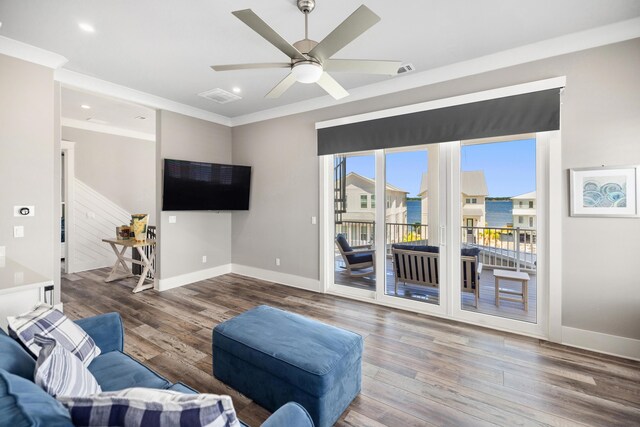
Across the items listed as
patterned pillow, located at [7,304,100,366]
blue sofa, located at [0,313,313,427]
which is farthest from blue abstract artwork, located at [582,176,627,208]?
patterned pillow, located at [7,304,100,366]

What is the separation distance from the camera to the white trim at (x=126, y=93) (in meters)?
3.47

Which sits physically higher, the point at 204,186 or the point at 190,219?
the point at 204,186

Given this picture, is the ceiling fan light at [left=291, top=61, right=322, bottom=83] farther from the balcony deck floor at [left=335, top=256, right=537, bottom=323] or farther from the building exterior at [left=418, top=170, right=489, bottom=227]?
the balcony deck floor at [left=335, top=256, right=537, bottom=323]

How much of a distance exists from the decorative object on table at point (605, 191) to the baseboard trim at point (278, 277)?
3.26 metres

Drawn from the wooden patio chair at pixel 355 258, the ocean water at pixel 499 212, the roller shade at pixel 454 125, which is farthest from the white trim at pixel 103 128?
the ocean water at pixel 499 212

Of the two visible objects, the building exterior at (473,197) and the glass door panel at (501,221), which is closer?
the glass door panel at (501,221)

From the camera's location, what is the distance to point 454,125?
3.29m

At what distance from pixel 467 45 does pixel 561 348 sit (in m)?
3.07

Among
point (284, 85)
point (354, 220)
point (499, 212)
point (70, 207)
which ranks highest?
point (284, 85)

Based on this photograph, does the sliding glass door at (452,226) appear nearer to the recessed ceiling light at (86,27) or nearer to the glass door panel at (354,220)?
the glass door panel at (354,220)

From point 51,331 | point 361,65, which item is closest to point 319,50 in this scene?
point 361,65

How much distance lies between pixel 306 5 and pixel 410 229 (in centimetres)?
277

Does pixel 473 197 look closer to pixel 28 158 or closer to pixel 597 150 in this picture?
pixel 597 150

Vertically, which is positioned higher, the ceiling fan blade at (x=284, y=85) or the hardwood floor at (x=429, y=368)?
the ceiling fan blade at (x=284, y=85)
